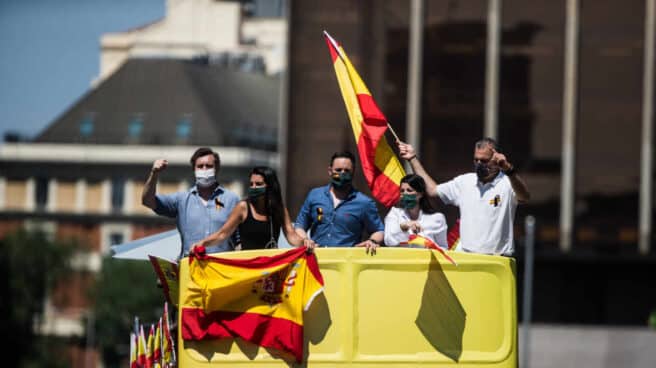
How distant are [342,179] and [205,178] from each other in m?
0.87

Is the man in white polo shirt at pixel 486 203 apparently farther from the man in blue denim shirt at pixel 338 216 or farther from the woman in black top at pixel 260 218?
the woman in black top at pixel 260 218

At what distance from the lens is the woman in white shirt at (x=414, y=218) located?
1117 centimetres

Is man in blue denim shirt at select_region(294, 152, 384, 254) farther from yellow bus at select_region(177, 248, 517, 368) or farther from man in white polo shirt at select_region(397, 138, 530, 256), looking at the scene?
yellow bus at select_region(177, 248, 517, 368)

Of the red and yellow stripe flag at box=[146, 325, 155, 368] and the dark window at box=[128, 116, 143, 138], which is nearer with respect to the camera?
the red and yellow stripe flag at box=[146, 325, 155, 368]

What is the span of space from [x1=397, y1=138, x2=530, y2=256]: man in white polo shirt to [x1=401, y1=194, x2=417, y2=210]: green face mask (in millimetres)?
256

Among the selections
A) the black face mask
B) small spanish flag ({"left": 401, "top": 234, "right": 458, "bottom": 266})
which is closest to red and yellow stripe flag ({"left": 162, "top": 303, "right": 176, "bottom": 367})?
small spanish flag ({"left": 401, "top": 234, "right": 458, "bottom": 266})

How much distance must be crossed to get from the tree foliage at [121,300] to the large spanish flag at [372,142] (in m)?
82.0

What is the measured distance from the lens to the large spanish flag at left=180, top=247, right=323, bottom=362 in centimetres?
997

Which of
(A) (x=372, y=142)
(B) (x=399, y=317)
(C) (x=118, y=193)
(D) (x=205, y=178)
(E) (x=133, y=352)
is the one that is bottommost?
(C) (x=118, y=193)

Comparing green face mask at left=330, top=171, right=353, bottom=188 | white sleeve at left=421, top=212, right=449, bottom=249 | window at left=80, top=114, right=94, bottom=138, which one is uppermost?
window at left=80, top=114, right=94, bottom=138

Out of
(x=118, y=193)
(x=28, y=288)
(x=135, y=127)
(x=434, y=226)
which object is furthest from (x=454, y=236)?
(x=135, y=127)

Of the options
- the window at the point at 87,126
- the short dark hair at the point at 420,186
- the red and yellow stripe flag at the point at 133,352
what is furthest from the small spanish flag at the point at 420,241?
the window at the point at 87,126

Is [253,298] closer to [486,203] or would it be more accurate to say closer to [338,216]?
[338,216]

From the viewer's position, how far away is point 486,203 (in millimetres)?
10883
